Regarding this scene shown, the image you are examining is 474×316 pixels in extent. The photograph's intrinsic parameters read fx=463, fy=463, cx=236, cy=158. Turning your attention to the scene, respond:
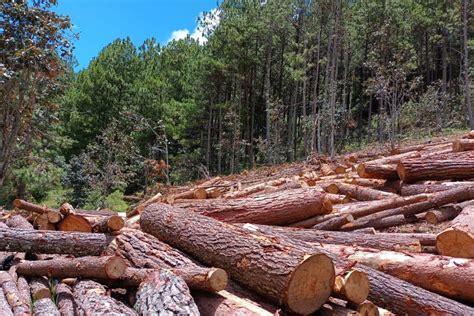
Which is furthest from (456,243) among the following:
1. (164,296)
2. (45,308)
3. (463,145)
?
(463,145)

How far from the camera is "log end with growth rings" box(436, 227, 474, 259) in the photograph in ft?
14.7

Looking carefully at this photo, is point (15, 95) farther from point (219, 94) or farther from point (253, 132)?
point (253, 132)

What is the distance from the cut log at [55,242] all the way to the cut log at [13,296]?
610mm

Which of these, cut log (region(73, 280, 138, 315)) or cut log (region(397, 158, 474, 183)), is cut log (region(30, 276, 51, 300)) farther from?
cut log (region(397, 158, 474, 183))

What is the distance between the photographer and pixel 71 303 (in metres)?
4.07

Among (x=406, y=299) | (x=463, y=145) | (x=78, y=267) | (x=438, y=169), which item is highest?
(x=463, y=145)

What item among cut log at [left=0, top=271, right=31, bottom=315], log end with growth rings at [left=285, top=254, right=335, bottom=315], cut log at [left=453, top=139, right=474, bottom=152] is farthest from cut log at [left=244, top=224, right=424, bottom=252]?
cut log at [left=453, top=139, right=474, bottom=152]

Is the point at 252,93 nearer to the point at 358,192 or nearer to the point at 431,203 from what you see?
the point at 358,192

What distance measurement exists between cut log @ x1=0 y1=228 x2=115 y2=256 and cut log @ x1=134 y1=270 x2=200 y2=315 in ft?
4.44

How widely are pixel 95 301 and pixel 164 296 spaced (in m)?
0.66

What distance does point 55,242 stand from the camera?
16.7 feet

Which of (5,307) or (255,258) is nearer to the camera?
(5,307)

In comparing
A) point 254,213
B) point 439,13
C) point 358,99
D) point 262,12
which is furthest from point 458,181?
point 358,99

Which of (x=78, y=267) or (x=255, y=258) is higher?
(x=255, y=258)
